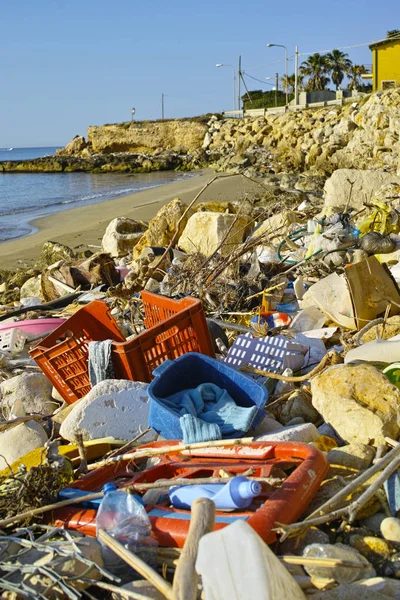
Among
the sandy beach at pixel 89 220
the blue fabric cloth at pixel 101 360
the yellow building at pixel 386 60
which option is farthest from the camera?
the yellow building at pixel 386 60

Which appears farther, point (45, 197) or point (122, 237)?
point (45, 197)

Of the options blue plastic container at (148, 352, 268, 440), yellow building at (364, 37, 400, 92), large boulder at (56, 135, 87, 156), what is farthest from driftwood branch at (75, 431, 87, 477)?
large boulder at (56, 135, 87, 156)

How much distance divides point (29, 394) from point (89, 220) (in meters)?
12.4

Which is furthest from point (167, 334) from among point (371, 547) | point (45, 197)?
point (45, 197)

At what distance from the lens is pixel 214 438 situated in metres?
2.67

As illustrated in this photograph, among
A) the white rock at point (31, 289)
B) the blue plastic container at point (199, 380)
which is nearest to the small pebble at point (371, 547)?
the blue plastic container at point (199, 380)

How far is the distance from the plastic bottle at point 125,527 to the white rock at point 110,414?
956mm

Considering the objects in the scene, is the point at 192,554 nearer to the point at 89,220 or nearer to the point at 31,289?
the point at 31,289

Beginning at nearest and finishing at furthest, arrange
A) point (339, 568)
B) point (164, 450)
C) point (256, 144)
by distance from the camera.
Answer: point (339, 568), point (164, 450), point (256, 144)

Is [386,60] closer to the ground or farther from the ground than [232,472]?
farther from the ground

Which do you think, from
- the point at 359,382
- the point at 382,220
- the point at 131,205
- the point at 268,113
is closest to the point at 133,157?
the point at 268,113

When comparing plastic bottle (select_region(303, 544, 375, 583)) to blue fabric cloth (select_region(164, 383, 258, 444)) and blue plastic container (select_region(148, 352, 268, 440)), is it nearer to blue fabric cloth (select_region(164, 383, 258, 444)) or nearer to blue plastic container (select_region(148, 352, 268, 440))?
blue fabric cloth (select_region(164, 383, 258, 444))

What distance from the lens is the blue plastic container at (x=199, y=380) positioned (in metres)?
3.03

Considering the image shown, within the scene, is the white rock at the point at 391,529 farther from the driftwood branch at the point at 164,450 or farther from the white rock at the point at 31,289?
the white rock at the point at 31,289
